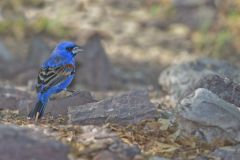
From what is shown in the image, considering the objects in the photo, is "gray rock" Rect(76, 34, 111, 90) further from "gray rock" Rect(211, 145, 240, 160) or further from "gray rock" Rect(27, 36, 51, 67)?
"gray rock" Rect(211, 145, 240, 160)

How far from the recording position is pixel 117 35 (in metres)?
12.2

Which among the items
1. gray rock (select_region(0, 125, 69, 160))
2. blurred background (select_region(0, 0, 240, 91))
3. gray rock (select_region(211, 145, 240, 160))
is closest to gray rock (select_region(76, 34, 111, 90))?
blurred background (select_region(0, 0, 240, 91))

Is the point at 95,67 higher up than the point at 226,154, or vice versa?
the point at 95,67

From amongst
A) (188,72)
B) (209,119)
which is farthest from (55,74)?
(188,72)

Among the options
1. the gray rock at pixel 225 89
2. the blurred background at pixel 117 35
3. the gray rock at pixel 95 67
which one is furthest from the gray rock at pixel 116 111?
the gray rock at pixel 95 67

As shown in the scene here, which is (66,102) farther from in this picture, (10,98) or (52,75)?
(10,98)

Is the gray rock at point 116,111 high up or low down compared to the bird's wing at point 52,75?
down

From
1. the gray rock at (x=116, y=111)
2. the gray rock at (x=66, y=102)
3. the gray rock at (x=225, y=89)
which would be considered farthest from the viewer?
the gray rock at (x=66, y=102)

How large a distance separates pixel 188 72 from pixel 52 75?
2.33 m

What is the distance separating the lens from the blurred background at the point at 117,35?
10.4m

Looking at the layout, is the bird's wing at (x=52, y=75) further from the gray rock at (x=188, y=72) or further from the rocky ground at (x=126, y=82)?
the gray rock at (x=188, y=72)

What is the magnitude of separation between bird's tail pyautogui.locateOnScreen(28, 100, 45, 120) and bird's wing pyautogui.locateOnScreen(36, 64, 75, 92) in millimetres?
252

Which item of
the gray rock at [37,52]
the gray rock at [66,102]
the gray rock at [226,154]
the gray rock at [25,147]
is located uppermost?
the gray rock at [37,52]

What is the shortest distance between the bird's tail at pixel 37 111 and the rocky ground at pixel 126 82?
0.24 feet
